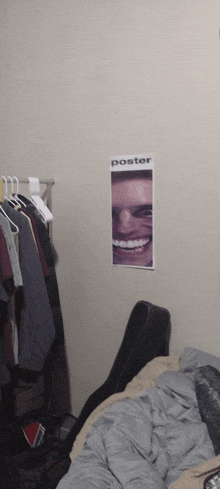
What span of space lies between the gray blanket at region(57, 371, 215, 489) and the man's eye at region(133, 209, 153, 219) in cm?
67

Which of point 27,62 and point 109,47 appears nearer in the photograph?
point 109,47

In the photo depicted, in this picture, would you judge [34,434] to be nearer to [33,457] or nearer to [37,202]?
[33,457]

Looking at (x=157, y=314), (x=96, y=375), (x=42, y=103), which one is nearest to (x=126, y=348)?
(x=157, y=314)

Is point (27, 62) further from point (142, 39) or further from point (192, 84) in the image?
point (192, 84)

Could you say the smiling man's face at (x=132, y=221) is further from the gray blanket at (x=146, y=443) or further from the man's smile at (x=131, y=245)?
the gray blanket at (x=146, y=443)

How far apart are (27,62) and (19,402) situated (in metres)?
1.67

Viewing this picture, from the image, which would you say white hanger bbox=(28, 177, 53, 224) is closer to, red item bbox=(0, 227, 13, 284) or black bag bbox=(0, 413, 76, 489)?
red item bbox=(0, 227, 13, 284)

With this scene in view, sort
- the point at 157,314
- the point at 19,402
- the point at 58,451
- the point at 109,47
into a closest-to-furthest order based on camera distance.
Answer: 1. the point at 58,451
2. the point at 157,314
3. the point at 109,47
4. the point at 19,402

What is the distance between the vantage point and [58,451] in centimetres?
142

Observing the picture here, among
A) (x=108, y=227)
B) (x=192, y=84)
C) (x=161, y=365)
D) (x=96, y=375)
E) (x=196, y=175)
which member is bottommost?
(x=96, y=375)

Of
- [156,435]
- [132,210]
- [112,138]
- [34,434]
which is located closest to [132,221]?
[132,210]

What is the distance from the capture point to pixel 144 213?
1.63 meters

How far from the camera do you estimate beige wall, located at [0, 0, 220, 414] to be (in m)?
1.48

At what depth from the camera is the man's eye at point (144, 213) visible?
5.31 feet
